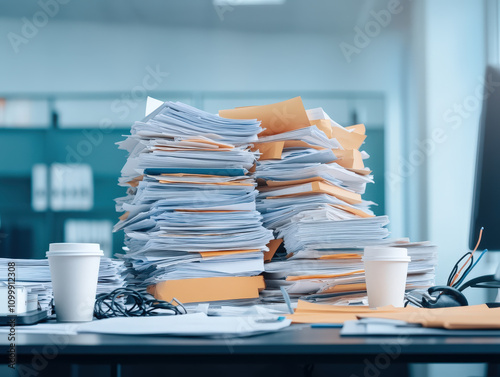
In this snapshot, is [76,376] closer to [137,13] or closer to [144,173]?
[144,173]

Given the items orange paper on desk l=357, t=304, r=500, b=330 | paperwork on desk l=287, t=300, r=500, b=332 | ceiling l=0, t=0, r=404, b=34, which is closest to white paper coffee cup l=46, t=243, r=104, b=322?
paperwork on desk l=287, t=300, r=500, b=332

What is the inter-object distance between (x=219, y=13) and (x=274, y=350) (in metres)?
2.49

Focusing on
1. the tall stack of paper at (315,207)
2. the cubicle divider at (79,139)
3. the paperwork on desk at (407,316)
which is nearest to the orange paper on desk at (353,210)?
the tall stack of paper at (315,207)

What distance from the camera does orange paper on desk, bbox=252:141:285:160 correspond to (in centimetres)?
137

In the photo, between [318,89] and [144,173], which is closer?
[144,173]

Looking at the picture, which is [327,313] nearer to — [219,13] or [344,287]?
[344,287]

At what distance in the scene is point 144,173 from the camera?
1.25 m

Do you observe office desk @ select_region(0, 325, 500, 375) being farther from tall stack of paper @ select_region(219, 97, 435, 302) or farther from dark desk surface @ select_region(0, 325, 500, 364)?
tall stack of paper @ select_region(219, 97, 435, 302)

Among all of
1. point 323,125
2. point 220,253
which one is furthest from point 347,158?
point 220,253

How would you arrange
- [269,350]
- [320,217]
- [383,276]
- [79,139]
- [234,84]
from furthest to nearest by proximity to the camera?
[234,84]
[79,139]
[320,217]
[383,276]
[269,350]

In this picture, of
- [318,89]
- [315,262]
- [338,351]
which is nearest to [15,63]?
[318,89]

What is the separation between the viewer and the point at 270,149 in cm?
139

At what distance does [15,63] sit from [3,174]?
0.58 meters

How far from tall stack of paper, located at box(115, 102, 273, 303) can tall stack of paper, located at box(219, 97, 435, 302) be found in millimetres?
79
